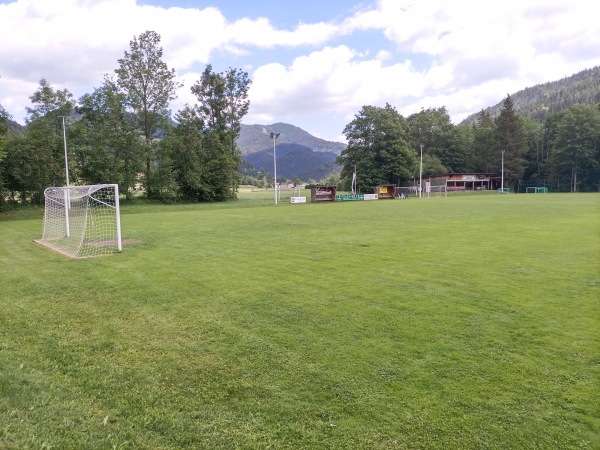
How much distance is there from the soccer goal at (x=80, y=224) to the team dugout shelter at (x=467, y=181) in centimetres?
6430

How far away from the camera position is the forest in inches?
1359

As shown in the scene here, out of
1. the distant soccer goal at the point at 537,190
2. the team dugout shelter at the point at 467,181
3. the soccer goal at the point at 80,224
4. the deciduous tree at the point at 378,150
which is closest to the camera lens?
the soccer goal at the point at 80,224

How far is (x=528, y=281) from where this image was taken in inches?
305

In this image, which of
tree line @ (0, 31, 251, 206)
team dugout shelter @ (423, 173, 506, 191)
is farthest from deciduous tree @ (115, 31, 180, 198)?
team dugout shelter @ (423, 173, 506, 191)

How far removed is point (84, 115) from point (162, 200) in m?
12.9

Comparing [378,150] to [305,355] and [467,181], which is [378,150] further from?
[305,355]

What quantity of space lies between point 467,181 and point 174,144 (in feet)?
188

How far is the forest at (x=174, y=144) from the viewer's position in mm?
34531

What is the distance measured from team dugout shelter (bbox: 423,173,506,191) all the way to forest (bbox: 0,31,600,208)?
9.86 feet

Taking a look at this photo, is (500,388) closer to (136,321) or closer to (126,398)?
(126,398)

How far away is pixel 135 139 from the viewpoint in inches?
1583

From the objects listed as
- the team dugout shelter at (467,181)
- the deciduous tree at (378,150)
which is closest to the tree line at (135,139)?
the deciduous tree at (378,150)

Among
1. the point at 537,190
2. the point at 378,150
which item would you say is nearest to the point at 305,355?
the point at 378,150

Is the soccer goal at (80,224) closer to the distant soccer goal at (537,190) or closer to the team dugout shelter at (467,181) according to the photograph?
the team dugout shelter at (467,181)
